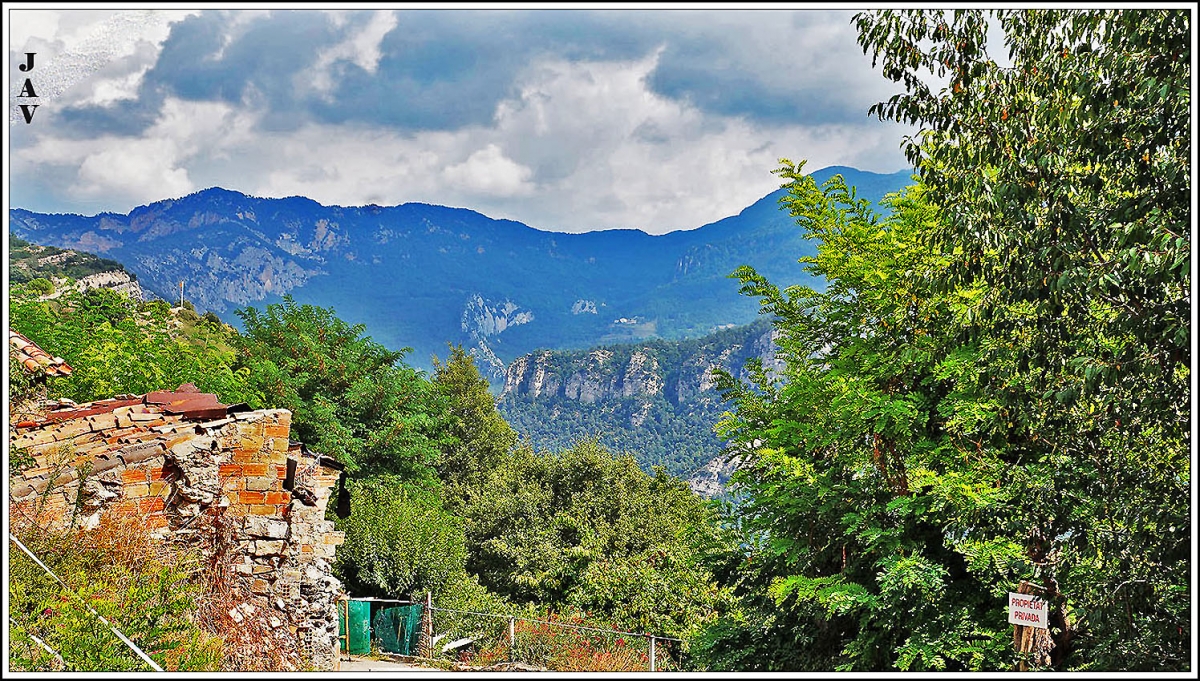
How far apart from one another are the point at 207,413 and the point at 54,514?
160cm

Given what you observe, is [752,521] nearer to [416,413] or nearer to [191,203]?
[416,413]

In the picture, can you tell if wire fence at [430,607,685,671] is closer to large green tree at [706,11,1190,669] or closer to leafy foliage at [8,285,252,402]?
large green tree at [706,11,1190,669]

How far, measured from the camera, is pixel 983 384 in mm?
7016

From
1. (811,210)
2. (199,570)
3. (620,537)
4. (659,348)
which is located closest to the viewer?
(199,570)

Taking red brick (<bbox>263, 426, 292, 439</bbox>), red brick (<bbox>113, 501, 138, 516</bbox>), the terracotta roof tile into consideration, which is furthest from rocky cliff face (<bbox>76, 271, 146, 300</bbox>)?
red brick (<bbox>113, 501, 138, 516</bbox>)

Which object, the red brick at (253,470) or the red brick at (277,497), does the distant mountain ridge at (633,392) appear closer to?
the red brick at (277,497)

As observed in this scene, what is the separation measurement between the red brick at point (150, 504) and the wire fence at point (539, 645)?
704 centimetres

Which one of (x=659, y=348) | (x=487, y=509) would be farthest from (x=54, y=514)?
(x=659, y=348)

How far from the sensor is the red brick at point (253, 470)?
24.0ft

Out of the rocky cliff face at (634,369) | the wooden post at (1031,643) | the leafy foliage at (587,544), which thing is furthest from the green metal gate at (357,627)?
the rocky cliff face at (634,369)

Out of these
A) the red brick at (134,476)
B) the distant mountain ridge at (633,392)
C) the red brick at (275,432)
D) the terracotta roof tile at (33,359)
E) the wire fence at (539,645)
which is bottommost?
the wire fence at (539,645)

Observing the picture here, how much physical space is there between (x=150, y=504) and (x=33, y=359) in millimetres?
2404

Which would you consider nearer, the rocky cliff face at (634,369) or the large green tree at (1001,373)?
the large green tree at (1001,373)

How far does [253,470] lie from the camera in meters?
7.36
